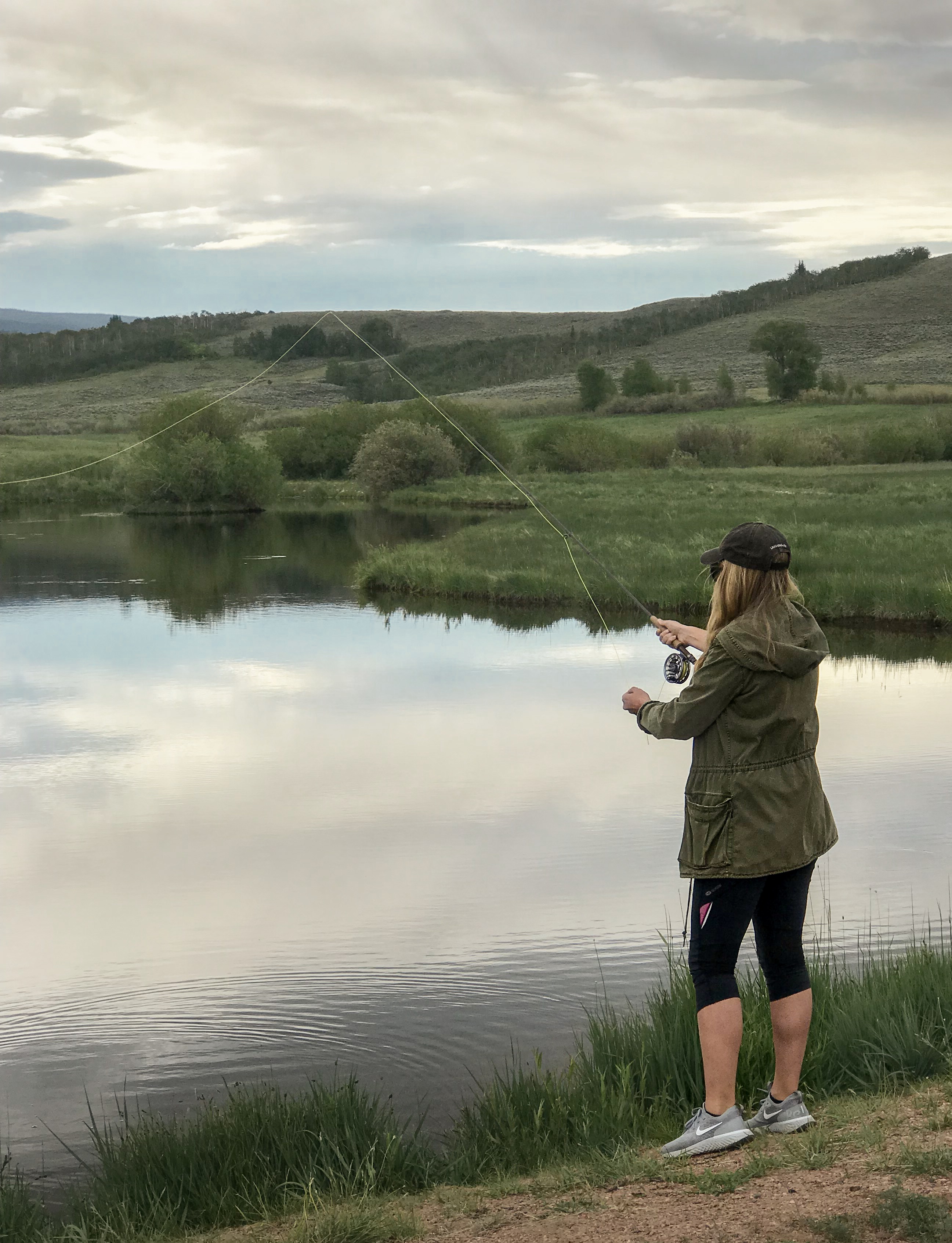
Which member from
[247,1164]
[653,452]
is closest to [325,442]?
[653,452]

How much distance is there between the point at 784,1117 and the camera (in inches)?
174

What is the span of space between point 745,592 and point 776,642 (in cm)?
20

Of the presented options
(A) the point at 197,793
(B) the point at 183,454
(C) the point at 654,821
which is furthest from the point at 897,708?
(B) the point at 183,454

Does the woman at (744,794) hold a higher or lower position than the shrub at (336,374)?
lower

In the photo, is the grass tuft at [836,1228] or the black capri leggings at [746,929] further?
the black capri leggings at [746,929]

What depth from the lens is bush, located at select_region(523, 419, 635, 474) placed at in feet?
178

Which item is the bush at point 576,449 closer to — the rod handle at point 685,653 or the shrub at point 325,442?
the shrub at point 325,442

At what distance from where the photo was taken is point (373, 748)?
13742 mm

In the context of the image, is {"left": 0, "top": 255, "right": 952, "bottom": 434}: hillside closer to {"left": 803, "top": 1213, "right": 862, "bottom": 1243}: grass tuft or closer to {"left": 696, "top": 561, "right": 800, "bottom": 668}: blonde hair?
{"left": 696, "top": 561, "right": 800, "bottom": 668}: blonde hair

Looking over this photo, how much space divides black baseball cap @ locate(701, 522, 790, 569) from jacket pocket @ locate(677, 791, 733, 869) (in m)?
0.71

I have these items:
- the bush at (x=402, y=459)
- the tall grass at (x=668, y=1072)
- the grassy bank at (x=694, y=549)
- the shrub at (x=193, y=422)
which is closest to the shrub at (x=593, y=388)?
the bush at (x=402, y=459)

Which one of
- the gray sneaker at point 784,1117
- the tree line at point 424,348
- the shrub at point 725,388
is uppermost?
the tree line at point 424,348

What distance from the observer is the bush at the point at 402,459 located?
50281 millimetres

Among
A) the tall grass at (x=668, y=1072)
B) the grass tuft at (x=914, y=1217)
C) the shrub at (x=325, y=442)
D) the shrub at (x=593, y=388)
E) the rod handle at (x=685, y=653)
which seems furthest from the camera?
the shrub at (x=593, y=388)
